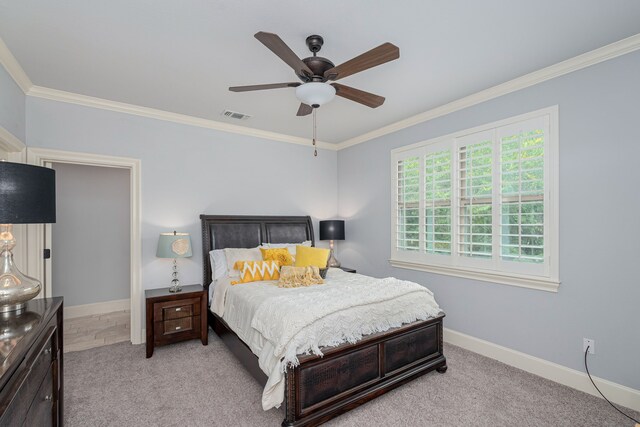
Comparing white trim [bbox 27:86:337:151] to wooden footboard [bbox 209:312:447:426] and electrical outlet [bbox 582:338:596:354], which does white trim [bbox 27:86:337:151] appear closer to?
wooden footboard [bbox 209:312:447:426]

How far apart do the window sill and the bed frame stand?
71 centimetres

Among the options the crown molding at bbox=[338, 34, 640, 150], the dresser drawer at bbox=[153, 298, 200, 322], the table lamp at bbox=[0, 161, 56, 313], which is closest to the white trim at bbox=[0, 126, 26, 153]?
the table lamp at bbox=[0, 161, 56, 313]

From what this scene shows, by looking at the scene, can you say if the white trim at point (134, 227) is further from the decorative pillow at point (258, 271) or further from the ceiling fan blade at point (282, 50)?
the ceiling fan blade at point (282, 50)

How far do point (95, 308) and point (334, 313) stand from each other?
442 centimetres

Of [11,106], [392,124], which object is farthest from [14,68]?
[392,124]

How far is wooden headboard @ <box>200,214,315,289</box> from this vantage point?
411 centimetres

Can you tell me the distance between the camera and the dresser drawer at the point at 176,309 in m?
3.38

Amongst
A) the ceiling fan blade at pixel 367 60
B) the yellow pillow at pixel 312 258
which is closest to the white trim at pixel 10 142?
the ceiling fan blade at pixel 367 60

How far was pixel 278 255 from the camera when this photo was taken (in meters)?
3.85

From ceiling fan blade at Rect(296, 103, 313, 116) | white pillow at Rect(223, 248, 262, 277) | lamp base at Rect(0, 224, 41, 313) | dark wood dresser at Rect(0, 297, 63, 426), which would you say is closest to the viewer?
dark wood dresser at Rect(0, 297, 63, 426)

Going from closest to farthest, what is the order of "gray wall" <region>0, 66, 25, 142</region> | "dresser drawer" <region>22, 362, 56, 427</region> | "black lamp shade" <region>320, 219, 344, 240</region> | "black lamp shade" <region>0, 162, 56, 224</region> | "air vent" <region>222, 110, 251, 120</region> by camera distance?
"dresser drawer" <region>22, 362, 56, 427</region> → "black lamp shade" <region>0, 162, 56, 224</region> → "gray wall" <region>0, 66, 25, 142</region> → "air vent" <region>222, 110, 251, 120</region> → "black lamp shade" <region>320, 219, 344, 240</region>

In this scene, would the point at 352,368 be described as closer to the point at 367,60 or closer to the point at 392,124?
the point at 367,60

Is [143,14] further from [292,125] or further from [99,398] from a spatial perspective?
[99,398]

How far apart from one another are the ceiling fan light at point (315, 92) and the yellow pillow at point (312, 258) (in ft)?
6.45
